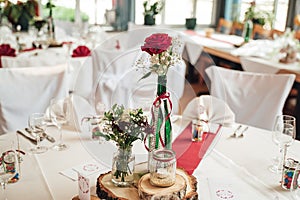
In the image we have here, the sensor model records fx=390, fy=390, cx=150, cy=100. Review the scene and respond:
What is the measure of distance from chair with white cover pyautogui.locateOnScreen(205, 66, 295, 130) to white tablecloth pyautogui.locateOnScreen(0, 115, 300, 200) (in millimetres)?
700

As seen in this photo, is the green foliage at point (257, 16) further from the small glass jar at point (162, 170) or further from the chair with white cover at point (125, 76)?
the small glass jar at point (162, 170)

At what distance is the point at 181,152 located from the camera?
161 centimetres

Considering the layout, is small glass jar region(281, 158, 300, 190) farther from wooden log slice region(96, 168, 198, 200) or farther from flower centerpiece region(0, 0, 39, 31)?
flower centerpiece region(0, 0, 39, 31)

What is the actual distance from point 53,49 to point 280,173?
2796mm

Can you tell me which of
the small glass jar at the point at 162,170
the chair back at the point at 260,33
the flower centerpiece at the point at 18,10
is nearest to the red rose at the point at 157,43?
the small glass jar at the point at 162,170

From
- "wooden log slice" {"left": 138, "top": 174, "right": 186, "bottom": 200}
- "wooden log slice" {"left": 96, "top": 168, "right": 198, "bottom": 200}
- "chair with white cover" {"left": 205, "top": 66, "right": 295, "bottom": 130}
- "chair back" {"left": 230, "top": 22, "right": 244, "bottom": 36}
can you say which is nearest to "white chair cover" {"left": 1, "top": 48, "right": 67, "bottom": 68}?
"chair with white cover" {"left": 205, "top": 66, "right": 295, "bottom": 130}

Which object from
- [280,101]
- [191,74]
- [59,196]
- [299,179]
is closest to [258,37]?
[191,74]

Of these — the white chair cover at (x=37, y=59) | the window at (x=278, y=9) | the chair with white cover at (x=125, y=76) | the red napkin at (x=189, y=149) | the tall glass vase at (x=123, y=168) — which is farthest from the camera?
the window at (x=278, y=9)

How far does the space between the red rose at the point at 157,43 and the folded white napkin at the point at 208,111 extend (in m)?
0.63

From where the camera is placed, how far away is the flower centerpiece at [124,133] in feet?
4.00

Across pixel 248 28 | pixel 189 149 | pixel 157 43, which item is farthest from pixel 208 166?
pixel 248 28

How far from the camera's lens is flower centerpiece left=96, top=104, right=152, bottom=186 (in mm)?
1218

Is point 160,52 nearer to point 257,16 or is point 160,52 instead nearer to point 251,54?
point 251,54

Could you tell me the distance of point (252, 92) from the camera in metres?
2.54
